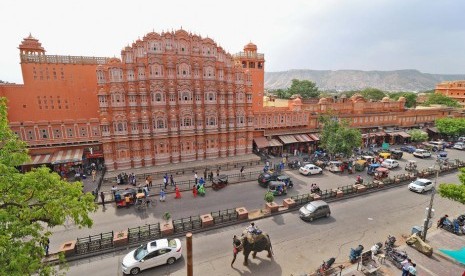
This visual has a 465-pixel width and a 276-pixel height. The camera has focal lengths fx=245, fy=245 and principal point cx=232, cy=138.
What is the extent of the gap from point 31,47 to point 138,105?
17.4 meters

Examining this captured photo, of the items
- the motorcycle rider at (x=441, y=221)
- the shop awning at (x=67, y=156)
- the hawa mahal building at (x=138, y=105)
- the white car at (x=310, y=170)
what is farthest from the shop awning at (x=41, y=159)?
the motorcycle rider at (x=441, y=221)

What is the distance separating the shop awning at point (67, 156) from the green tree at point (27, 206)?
77.3 ft

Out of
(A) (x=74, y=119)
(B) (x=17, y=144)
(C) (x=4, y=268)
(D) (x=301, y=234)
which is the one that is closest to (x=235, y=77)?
(A) (x=74, y=119)

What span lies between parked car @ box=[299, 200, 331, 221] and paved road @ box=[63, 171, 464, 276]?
51cm

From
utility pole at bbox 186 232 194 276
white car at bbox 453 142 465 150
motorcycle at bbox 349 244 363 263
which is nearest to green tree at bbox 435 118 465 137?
white car at bbox 453 142 465 150

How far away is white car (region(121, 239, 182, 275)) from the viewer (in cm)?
1505

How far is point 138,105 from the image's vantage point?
34.3m

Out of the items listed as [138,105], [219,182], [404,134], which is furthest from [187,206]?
[404,134]

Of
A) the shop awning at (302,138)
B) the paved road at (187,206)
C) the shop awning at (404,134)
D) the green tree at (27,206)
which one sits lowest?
the paved road at (187,206)

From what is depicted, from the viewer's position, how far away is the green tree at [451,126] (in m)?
53.1

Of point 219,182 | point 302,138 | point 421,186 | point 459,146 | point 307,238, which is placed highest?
point 302,138

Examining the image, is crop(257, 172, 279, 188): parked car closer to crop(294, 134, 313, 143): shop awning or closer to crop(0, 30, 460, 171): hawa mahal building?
crop(0, 30, 460, 171): hawa mahal building

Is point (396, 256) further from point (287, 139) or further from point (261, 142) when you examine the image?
point (287, 139)

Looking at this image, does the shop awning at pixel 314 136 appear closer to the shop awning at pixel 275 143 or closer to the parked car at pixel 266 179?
the shop awning at pixel 275 143
